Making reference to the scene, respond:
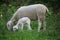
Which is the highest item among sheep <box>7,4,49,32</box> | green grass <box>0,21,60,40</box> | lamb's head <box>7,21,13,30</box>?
sheep <box>7,4,49,32</box>

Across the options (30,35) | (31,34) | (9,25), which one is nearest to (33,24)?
(9,25)

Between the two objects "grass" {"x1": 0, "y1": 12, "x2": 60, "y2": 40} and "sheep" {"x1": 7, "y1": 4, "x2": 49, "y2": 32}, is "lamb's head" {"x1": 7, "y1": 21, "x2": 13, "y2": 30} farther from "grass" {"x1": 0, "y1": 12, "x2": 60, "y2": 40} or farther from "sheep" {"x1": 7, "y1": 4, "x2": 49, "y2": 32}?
"grass" {"x1": 0, "y1": 12, "x2": 60, "y2": 40}

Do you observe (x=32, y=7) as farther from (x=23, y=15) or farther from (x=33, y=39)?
(x=33, y=39)

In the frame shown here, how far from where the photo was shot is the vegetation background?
10086 mm

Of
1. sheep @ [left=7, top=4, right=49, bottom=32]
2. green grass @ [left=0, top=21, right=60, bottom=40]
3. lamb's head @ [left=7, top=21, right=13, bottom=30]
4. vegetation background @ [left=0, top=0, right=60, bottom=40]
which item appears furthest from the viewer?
lamb's head @ [left=7, top=21, right=13, bottom=30]

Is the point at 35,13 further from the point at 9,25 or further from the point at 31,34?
the point at 31,34

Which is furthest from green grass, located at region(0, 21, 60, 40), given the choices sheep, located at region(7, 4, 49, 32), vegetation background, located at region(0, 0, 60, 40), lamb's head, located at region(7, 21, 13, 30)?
sheep, located at region(7, 4, 49, 32)

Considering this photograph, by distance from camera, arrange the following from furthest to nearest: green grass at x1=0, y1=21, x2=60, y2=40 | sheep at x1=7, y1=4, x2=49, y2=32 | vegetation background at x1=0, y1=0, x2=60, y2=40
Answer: sheep at x1=7, y1=4, x2=49, y2=32 → vegetation background at x1=0, y1=0, x2=60, y2=40 → green grass at x1=0, y1=21, x2=60, y2=40

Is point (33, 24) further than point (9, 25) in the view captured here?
Yes

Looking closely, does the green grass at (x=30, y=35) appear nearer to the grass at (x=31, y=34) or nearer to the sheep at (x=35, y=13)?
the grass at (x=31, y=34)

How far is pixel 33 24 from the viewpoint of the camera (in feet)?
41.0

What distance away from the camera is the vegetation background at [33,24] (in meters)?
10.1

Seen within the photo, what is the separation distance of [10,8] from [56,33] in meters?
4.78

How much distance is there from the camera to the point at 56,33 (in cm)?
1080
